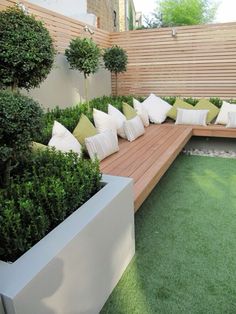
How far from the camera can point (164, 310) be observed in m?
A: 1.58

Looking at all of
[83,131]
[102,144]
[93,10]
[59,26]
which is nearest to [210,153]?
[102,144]

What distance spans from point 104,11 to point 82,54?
8.76 meters

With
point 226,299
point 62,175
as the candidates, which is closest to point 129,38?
point 62,175

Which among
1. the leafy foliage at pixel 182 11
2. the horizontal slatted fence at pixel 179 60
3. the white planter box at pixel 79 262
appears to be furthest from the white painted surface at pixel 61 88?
the leafy foliage at pixel 182 11

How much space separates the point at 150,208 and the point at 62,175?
4.40ft

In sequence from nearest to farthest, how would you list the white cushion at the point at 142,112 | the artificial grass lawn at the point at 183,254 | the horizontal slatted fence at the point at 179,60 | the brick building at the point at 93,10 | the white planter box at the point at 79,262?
the white planter box at the point at 79,262 → the artificial grass lawn at the point at 183,254 → the white cushion at the point at 142,112 → the horizontal slatted fence at the point at 179,60 → the brick building at the point at 93,10

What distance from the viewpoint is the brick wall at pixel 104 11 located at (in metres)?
9.78

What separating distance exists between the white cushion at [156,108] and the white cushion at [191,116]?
291 mm

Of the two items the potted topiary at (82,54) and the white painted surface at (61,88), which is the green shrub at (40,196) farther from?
the potted topiary at (82,54)

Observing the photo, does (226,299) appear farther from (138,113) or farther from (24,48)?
(138,113)

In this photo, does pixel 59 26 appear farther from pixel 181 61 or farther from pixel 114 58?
pixel 181 61

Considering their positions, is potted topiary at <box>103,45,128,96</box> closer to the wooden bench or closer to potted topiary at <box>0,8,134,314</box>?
the wooden bench

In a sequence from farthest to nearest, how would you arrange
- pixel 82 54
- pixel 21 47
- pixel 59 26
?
pixel 59 26 < pixel 82 54 < pixel 21 47

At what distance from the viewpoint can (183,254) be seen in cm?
206
